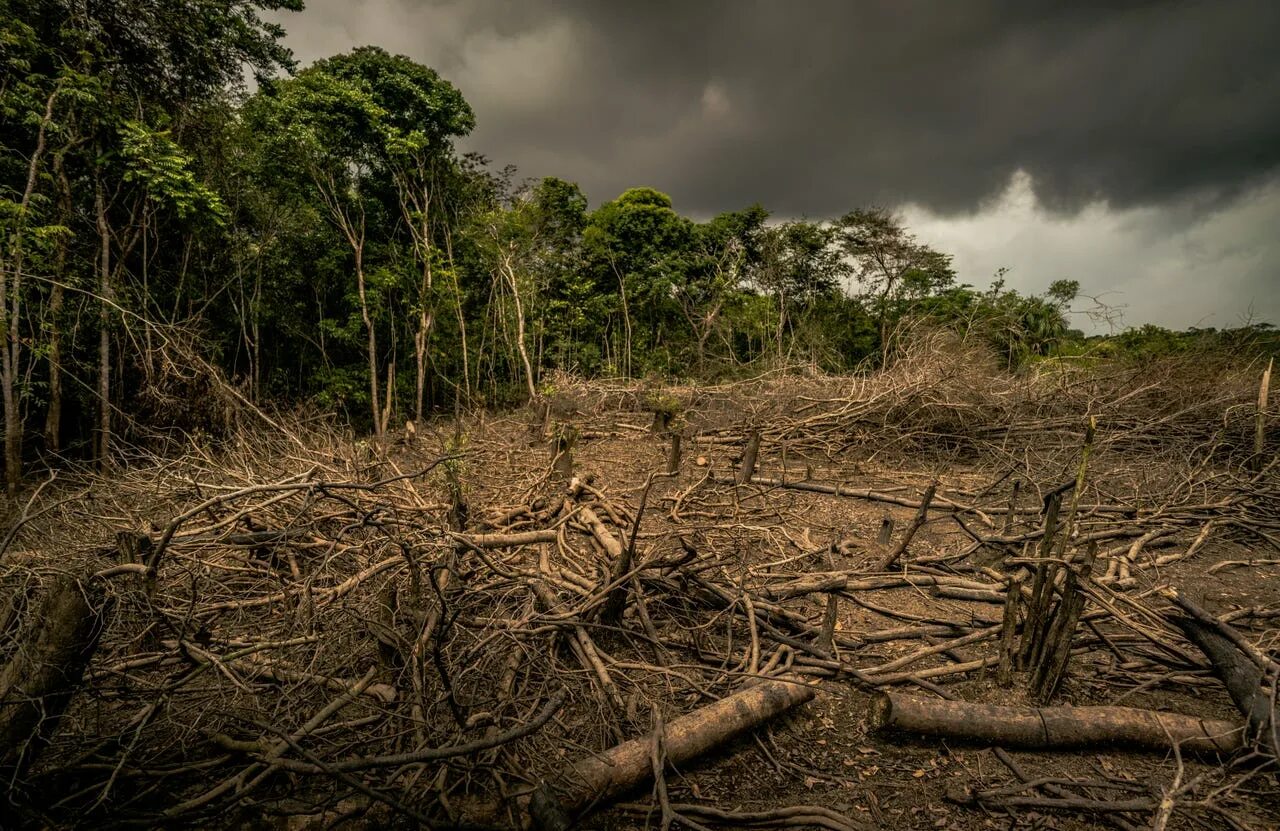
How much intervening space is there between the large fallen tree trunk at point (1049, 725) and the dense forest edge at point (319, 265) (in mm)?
4086

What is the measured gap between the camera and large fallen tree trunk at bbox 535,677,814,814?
Answer: 2346 millimetres

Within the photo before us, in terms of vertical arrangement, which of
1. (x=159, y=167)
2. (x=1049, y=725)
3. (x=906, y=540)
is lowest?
(x=1049, y=725)

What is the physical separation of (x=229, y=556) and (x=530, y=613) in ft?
8.84

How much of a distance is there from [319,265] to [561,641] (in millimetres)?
16663

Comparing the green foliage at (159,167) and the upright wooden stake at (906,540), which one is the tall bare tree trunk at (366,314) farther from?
the upright wooden stake at (906,540)

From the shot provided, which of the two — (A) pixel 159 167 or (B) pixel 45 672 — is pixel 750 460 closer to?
(B) pixel 45 672

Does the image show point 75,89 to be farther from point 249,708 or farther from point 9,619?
point 249,708

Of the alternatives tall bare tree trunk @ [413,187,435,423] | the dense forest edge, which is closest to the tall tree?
the dense forest edge

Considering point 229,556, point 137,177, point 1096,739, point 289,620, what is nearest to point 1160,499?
point 1096,739

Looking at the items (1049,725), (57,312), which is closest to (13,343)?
(57,312)

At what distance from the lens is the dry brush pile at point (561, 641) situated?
90.0 inches

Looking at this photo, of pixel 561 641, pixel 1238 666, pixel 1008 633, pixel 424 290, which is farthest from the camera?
pixel 424 290

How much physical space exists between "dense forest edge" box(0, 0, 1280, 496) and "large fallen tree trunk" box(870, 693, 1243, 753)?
4.09 meters

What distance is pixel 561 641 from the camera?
11.7 feet
